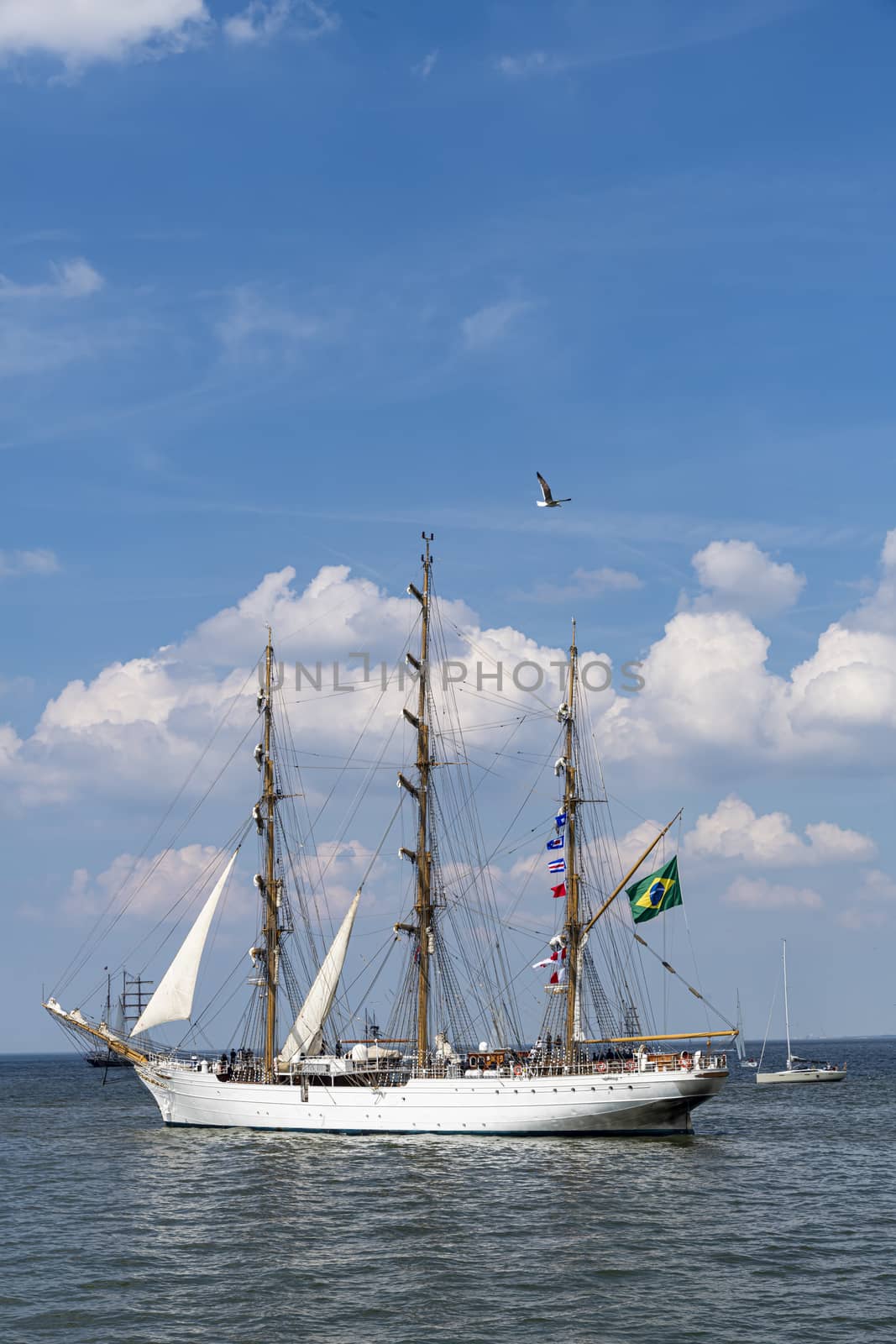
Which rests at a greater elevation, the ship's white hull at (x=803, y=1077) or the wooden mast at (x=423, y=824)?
the wooden mast at (x=423, y=824)

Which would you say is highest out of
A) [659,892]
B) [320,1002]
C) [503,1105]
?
[659,892]

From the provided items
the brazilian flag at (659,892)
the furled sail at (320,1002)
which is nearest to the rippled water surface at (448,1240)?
the furled sail at (320,1002)

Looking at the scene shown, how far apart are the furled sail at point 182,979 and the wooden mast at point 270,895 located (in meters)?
3.18

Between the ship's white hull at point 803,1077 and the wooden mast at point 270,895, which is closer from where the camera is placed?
the wooden mast at point 270,895

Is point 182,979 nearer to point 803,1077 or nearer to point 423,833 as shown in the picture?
point 423,833

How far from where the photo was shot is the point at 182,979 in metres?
75.2

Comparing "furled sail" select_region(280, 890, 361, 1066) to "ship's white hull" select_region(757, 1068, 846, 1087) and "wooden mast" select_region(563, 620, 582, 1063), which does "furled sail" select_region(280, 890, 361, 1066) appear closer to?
"wooden mast" select_region(563, 620, 582, 1063)

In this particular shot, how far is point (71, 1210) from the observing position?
49.7 m

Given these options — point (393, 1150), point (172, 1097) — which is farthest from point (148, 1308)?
point (172, 1097)

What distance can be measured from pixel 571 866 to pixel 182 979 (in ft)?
74.4

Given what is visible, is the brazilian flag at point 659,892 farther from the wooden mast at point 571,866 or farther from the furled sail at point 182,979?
the furled sail at point 182,979

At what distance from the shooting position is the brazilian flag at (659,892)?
69.4 metres

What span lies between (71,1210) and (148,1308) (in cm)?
1664

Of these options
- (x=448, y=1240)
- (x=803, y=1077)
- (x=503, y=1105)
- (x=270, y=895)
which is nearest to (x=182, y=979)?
(x=270, y=895)
